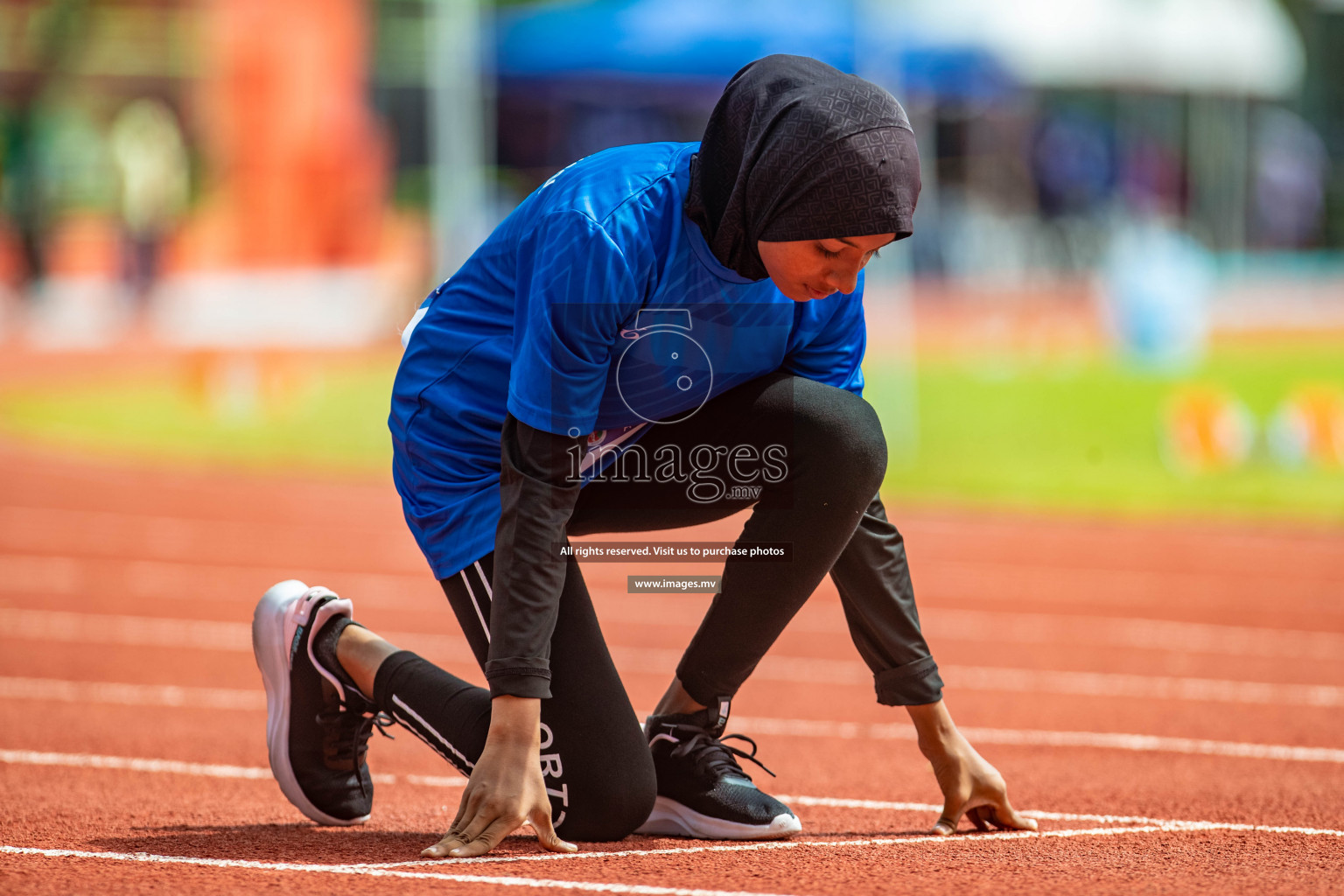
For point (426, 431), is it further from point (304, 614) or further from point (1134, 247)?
point (1134, 247)

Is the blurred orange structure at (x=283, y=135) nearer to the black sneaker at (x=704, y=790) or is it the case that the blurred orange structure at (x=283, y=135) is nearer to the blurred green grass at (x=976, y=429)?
the blurred green grass at (x=976, y=429)

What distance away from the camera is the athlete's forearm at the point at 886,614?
2975 mm

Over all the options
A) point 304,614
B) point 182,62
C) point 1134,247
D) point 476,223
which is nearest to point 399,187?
point 182,62

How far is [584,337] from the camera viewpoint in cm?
260

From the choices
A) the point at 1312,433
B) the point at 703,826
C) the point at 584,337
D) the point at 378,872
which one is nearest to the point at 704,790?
the point at 703,826

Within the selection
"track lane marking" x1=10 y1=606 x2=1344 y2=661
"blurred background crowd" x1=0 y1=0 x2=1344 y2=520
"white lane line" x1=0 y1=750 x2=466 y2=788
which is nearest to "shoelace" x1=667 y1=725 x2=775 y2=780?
"white lane line" x1=0 y1=750 x2=466 y2=788

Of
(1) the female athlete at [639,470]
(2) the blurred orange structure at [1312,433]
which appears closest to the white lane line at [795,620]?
(1) the female athlete at [639,470]

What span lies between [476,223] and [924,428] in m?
6.74

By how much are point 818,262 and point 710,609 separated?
2.75 feet

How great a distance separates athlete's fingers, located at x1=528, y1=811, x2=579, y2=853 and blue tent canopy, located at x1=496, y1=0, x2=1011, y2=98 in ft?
42.4

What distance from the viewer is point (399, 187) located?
23500mm

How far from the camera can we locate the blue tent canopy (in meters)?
15.7

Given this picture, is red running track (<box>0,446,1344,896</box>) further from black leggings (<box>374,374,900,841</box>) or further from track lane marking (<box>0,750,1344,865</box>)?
black leggings (<box>374,374,900,841</box>)

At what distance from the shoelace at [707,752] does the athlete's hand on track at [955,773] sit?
0.32 meters
